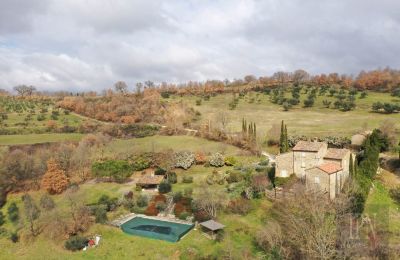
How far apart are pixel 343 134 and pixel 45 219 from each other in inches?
2080

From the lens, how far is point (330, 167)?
41625 mm

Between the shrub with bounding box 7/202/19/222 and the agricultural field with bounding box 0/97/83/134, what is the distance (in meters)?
42.2

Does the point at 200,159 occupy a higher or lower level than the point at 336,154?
lower

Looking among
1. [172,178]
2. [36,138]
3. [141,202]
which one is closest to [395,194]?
[172,178]

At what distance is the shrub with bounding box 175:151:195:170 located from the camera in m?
60.5

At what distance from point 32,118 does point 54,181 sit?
55421mm

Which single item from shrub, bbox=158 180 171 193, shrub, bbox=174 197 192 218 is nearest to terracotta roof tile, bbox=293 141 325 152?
shrub, bbox=174 197 192 218

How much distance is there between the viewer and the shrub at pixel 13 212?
47.8 meters

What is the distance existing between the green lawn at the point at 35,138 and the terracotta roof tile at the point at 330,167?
187 ft

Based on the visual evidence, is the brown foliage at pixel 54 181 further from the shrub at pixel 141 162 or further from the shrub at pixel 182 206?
the shrub at pixel 182 206

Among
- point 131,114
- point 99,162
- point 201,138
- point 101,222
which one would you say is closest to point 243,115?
point 201,138

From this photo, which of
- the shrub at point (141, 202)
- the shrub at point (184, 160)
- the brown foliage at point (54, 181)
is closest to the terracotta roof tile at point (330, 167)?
the shrub at point (141, 202)

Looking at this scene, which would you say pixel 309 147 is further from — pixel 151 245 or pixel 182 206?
pixel 151 245

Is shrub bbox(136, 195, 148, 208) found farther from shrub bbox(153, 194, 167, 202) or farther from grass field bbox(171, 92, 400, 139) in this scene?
grass field bbox(171, 92, 400, 139)
